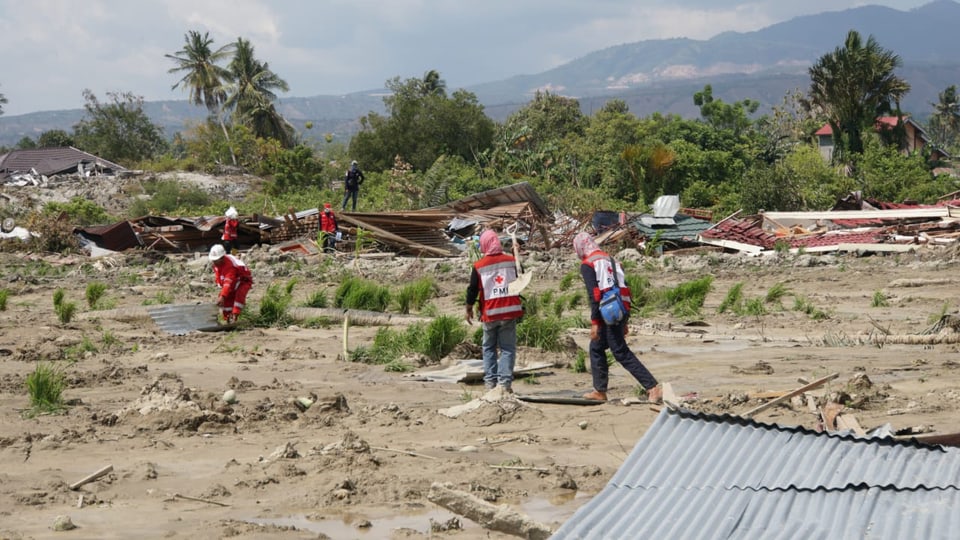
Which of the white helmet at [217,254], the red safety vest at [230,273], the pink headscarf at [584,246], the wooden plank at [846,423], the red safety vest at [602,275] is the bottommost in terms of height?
the wooden plank at [846,423]

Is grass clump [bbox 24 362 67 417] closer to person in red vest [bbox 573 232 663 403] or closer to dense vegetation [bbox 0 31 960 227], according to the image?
person in red vest [bbox 573 232 663 403]

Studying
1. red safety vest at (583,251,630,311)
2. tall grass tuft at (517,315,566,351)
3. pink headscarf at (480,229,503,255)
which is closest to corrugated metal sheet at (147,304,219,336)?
tall grass tuft at (517,315,566,351)

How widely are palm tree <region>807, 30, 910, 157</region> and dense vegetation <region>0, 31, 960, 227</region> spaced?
0.15ft

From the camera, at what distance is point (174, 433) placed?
7848 mm

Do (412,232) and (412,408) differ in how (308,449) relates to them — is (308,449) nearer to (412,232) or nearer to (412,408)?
(412,408)

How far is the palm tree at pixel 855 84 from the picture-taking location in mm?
35375

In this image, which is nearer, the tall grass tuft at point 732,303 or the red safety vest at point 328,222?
the tall grass tuft at point 732,303

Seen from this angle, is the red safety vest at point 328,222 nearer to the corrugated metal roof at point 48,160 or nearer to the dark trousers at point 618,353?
the dark trousers at point 618,353

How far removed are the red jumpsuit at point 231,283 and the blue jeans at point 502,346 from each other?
16.3ft

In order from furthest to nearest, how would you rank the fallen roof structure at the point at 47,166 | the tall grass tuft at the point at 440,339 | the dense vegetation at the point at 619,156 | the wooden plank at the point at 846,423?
the fallen roof structure at the point at 47,166, the dense vegetation at the point at 619,156, the tall grass tuft at the point at 440,339, the wooden plank at the point at 846,423

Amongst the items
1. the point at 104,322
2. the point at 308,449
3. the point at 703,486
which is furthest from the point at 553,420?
the point at 104,322

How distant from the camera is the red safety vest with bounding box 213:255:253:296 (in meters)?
13.0

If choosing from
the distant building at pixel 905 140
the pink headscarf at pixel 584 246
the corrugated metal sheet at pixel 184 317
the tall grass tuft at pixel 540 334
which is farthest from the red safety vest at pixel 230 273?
the distant building at pixel 905 140

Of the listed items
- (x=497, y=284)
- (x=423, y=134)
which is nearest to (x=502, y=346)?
(x=497, y=284)
